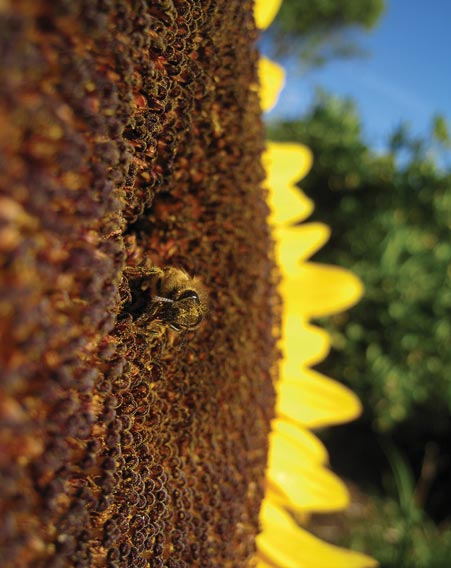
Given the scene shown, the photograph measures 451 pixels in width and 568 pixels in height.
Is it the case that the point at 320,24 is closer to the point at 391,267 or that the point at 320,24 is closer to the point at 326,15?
the point at 326,15

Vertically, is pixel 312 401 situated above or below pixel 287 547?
above

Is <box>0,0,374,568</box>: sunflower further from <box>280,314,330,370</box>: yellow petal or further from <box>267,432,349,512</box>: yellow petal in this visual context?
<box>280,314,330,370</box>: yellow petal

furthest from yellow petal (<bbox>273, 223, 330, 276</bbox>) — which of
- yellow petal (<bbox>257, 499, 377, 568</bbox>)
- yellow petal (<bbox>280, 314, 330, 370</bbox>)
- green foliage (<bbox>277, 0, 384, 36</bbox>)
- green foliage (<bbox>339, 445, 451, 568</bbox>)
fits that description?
green foliage (<bbox>277, 0, 384, 36</bbox>)

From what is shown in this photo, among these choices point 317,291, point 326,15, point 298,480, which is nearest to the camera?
point 298,480

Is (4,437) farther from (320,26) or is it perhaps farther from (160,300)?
(320,26)

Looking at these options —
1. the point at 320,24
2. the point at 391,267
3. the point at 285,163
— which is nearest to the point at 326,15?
the point at 320,24

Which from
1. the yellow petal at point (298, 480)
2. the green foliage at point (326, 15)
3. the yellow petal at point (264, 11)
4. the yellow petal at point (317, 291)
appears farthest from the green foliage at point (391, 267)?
the green foliage at point (326, 15)
